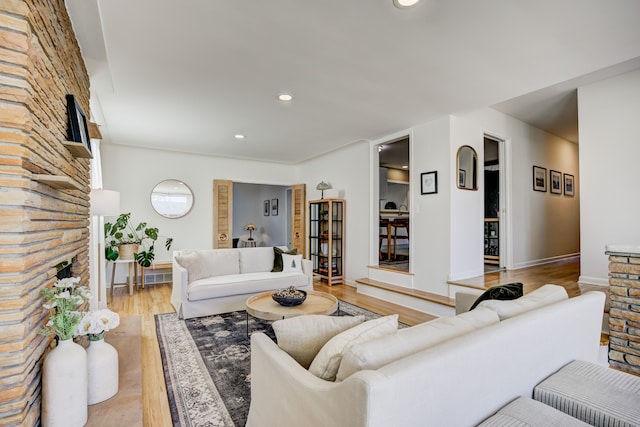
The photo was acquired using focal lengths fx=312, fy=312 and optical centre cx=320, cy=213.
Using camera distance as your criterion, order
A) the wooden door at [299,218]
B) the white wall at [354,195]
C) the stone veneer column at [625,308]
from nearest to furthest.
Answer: the stone veneer column at [625,308], the white wall at [354,195], the wooden door at [299,218]

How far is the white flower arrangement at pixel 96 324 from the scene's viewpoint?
67.3 inches

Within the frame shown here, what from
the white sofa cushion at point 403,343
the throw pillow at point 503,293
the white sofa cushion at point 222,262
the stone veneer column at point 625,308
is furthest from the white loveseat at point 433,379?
the white sofa cushion at point 222,262

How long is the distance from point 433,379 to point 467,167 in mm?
3893

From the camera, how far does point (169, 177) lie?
237 inches

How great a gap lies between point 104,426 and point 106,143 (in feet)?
17.4

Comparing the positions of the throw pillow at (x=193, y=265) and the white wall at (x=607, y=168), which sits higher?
the white wall at (x=607, y=168)

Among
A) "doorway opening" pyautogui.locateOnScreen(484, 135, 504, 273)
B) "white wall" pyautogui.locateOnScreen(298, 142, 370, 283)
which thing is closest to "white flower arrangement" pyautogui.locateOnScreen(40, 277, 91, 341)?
"white wall" pyautogui.locateOnScreen(298, 142, 370, 283)

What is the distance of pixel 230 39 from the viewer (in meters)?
2.29

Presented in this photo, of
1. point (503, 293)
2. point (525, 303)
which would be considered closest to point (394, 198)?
point (503, 293)

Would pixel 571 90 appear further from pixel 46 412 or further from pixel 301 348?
pixel 46 412

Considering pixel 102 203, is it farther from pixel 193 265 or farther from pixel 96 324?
pixel 96 324

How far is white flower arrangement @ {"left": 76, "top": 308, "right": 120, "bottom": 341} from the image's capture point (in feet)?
5.61

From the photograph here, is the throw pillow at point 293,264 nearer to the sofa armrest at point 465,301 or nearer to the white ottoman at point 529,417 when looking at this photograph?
the sofa armrest at point 465,301

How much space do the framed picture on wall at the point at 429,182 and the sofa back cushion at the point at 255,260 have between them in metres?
2.46
